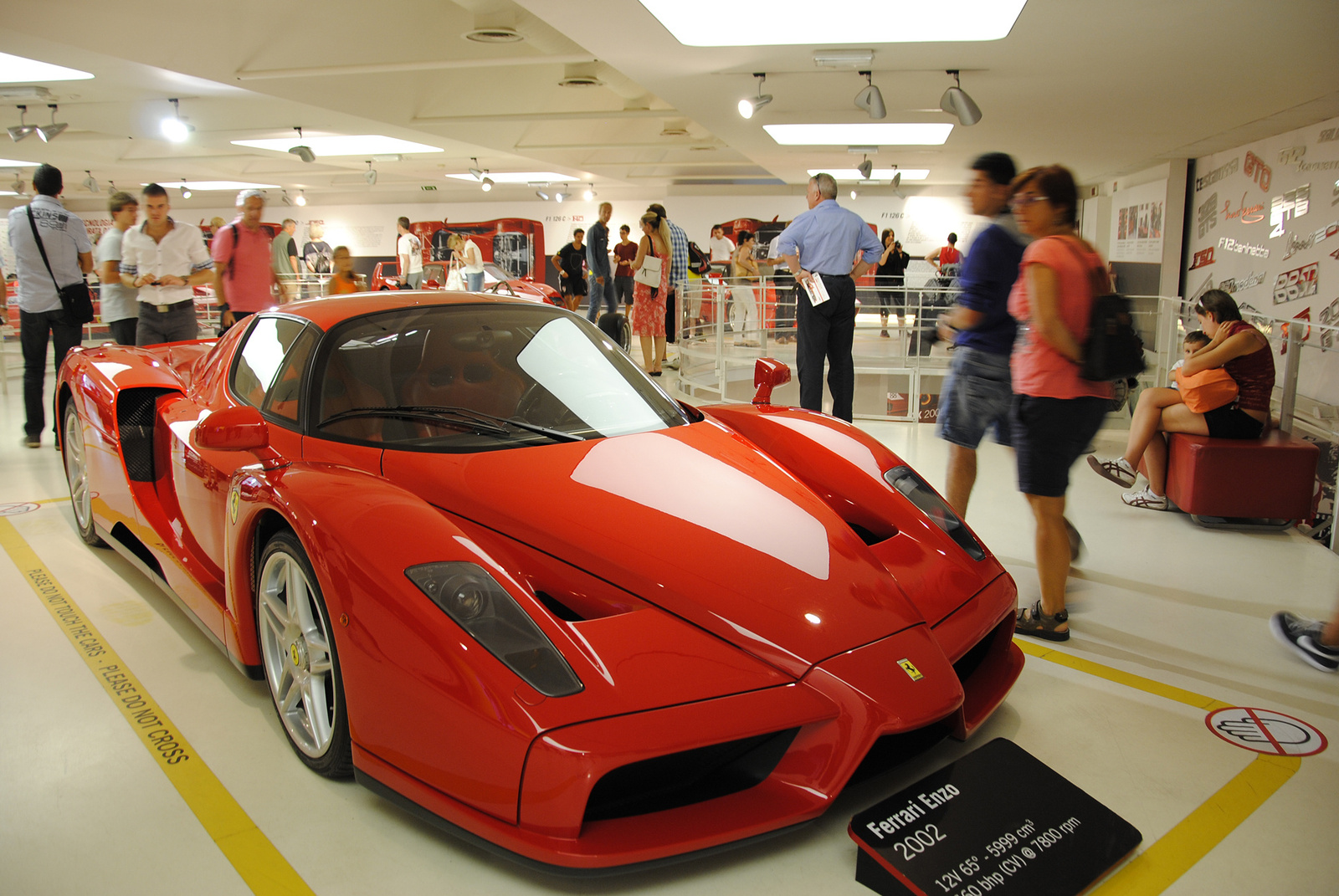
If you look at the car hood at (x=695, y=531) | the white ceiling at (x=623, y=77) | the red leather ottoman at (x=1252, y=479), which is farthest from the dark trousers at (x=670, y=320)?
the car hood at (x=695, y=531)

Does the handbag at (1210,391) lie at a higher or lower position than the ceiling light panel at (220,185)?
lower

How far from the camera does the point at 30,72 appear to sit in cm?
795

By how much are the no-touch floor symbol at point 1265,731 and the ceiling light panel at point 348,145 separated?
12090mm

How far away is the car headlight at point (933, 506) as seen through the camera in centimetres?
254


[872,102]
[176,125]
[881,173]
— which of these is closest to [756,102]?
[872,102]

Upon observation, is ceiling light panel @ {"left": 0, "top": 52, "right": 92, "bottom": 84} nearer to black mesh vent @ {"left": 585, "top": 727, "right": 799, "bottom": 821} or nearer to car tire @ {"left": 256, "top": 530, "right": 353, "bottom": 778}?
car tire @ {"left": 256, "top": 530, "right": 353, "bottom": 778}

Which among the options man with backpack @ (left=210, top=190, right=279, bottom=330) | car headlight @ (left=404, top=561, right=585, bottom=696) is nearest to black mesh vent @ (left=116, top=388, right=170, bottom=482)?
car headlight @ (left=404, top=561, right=585, bottom=696)

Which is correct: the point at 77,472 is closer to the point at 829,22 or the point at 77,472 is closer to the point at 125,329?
the point at 125,329

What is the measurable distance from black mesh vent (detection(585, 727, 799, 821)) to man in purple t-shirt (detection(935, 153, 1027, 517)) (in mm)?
2006

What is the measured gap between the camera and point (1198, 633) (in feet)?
10.1

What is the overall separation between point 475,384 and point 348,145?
12020mm

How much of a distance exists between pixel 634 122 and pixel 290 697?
41.0 feet

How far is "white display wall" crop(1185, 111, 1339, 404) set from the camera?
28.5ft

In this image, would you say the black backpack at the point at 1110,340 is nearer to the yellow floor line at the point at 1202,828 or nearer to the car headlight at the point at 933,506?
the car headlight at the point at 933,506
